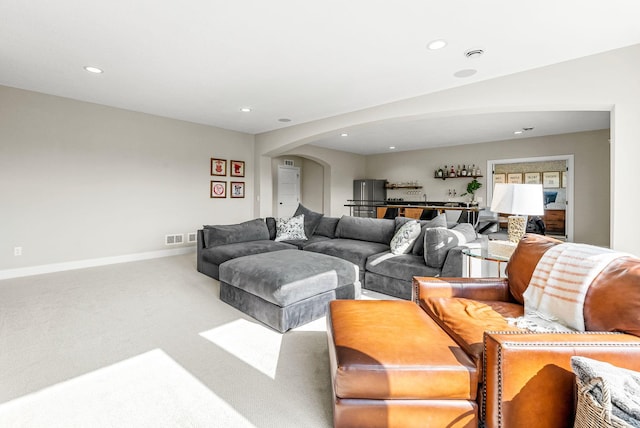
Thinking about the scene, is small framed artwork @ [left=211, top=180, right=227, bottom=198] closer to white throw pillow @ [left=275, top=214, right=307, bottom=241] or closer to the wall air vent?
the wall air vent

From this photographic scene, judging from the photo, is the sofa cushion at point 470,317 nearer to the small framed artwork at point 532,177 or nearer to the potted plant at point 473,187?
the potted plant at point 473,187

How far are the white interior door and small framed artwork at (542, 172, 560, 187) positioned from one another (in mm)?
6447

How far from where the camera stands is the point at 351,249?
3.86m

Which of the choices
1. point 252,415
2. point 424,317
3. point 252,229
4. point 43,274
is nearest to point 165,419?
point 252,415

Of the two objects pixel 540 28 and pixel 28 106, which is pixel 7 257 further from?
pixel 540 28

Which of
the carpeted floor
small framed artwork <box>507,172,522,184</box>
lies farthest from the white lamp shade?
small framed artwork <box>507,172,522,184</box>

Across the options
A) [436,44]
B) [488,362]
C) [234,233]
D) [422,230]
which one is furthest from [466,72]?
[234,233]

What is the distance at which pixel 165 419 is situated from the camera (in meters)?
1.49

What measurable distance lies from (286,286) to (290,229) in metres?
2.38

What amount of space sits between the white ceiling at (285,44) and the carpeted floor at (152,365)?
99.1 inches

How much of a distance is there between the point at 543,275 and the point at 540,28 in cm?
209

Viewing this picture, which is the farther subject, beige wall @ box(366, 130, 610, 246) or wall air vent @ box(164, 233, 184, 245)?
beige wall @ box(366, 130, 610, 246)

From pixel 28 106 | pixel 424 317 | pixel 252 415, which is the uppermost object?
pixel 28 106

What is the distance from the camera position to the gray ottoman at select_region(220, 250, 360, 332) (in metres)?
2.46
